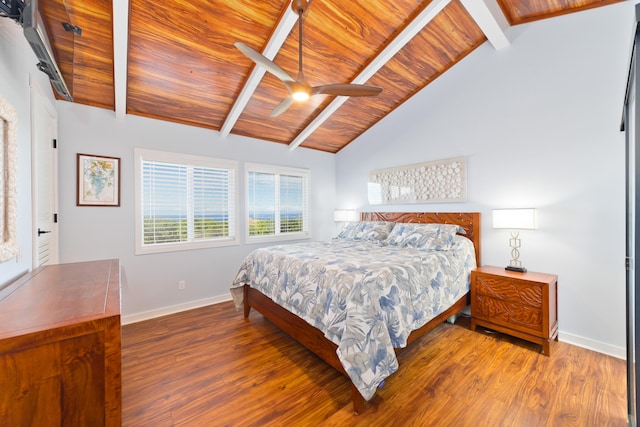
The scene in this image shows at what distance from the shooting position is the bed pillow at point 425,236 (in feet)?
10.0

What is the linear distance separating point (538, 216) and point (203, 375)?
139 inches

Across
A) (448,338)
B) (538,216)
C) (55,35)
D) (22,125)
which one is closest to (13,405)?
(22,125)

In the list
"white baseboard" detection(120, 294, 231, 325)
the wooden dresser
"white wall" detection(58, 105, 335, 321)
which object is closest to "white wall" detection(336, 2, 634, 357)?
"white wall" detection(58, 105, 335, 321)

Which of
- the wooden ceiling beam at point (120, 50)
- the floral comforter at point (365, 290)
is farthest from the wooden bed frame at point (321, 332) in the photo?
the wooden ceiling beam at point (120, 50)

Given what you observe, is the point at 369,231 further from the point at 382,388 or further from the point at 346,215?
the point at 382,388

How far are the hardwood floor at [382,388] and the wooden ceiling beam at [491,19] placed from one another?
320cm

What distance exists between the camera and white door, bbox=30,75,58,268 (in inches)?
79.6

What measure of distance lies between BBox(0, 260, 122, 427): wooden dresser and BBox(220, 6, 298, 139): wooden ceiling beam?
2.45 m

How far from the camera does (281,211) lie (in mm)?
4625

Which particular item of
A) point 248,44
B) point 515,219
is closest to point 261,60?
point 248,44

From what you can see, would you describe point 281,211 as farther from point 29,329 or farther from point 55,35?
point 29,329

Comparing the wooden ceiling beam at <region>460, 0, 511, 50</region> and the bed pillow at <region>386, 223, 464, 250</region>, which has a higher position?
the wooden ceiling beam at <region>460, 0, 511, 50</region>

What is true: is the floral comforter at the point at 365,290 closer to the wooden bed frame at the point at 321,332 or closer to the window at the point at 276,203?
the wooden bed frame at the point at 321,332

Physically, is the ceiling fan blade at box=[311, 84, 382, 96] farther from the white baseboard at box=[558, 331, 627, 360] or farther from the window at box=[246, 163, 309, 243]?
the white baseboard at box=[558, 331, 627, 360]
